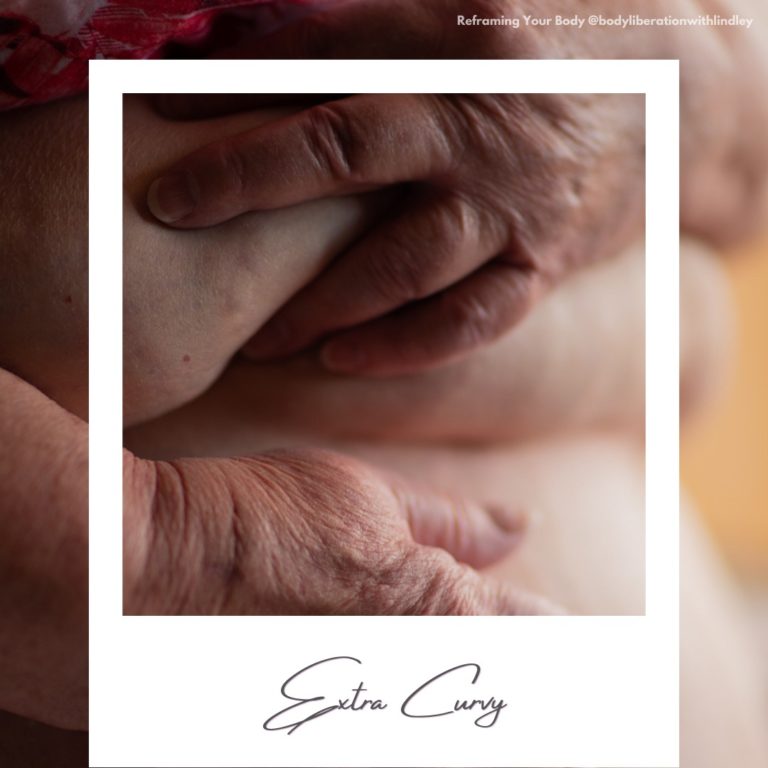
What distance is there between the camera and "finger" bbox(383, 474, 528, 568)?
1.92 ft

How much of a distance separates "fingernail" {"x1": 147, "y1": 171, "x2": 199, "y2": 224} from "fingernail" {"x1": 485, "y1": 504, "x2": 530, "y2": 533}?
0.31m

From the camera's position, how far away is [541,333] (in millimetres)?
631

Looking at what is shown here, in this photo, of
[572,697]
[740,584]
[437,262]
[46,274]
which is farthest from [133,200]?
[740,584]

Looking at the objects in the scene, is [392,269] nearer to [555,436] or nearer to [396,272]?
[396,272]

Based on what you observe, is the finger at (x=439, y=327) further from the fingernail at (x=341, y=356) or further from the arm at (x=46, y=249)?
the arm at (x=46, y=249)

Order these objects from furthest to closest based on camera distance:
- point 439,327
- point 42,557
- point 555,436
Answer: point 555,436 → point 439,327 → point 42,557

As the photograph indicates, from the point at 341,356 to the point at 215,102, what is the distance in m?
0.19

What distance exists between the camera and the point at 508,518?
634 mm

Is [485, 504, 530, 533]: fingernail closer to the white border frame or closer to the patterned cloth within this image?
the white border frame

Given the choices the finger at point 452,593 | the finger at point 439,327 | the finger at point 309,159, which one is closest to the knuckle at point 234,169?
the finger at point 309,159

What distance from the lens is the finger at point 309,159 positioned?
509 mm

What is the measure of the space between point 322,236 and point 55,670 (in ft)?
1.07

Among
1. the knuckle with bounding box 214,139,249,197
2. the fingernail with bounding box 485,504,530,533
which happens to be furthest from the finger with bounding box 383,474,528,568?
the knuckle with bounding box 214,139,249,197

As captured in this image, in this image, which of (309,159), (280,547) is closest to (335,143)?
(309,159)
